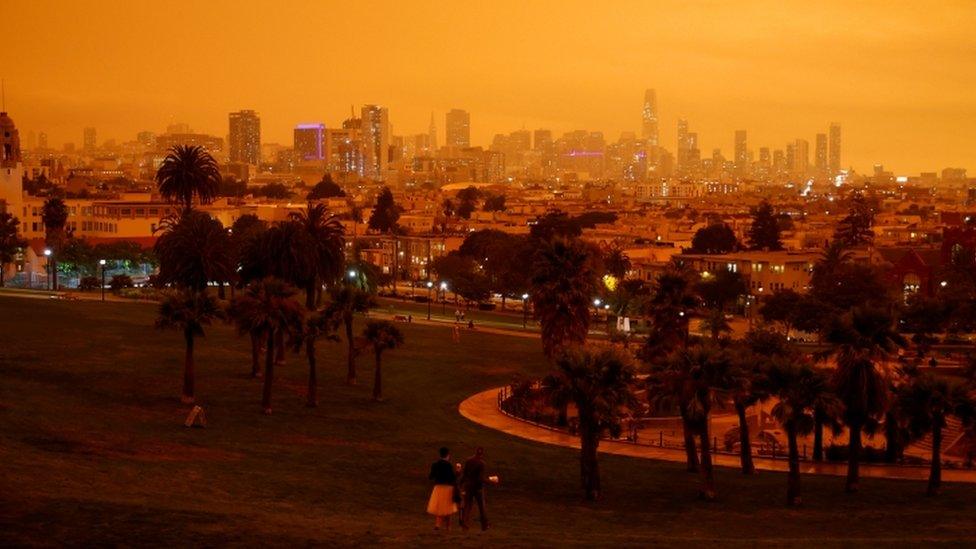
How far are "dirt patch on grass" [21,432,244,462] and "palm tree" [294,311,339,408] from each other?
1069 centimetres

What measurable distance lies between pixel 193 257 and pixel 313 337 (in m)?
18.0

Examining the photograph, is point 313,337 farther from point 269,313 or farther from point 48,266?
point 48,266

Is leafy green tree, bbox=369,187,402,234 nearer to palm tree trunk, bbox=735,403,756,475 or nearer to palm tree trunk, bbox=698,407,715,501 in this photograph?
palm tree trunk, bbox=735,403,756,475

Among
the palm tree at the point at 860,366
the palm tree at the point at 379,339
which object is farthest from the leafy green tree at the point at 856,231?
the palm tree at the point at 860,366

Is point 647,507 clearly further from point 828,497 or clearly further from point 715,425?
point 715,425

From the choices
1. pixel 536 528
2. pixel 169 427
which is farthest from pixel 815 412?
pixel 169 427

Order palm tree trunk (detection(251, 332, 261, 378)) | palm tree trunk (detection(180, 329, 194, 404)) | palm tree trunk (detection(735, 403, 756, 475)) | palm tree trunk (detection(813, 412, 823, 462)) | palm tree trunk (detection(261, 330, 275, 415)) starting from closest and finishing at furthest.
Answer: palm tree trunk (detection(813, 412, 823, 462)) < palm tree trunk (detection(735, 403, 756, 475)) < palm tree trunk (detection(180, 329, 194, 404)) < palm tree trunk (detection(261, 330, 275, 415)) < palm tree trunk (detection(251, 332, 261, 378))

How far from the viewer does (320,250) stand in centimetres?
6381

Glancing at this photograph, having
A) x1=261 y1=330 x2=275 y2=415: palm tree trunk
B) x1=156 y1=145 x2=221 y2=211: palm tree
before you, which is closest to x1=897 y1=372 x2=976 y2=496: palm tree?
x1=261 y1=330 x2=275 y2=415: palm tree trunk

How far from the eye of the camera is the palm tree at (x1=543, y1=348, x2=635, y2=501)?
1234 inches

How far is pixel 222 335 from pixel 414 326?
49.2 ft

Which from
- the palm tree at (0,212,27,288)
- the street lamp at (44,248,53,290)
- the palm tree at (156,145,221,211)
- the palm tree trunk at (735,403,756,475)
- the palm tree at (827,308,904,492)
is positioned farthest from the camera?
the street lamp at (44,248,53,290)

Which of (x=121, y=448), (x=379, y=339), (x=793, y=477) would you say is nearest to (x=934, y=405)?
(x=793, y=477)

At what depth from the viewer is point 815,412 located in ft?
105
